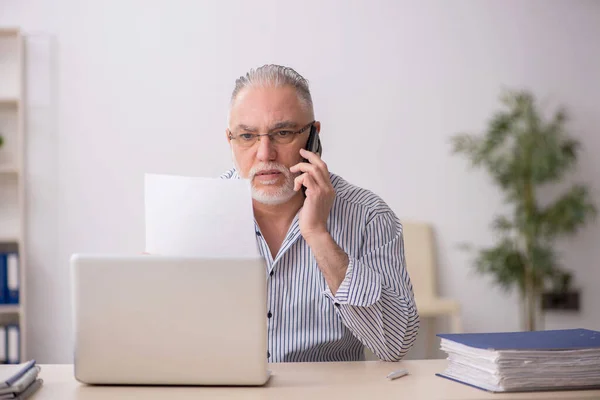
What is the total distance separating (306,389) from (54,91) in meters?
3.45

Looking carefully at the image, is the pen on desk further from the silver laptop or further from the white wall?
the white wall

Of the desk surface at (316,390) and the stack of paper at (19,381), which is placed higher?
the stack of paper at (19,381)

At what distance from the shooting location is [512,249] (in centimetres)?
443

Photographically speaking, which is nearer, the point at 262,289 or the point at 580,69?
the point at 262,289

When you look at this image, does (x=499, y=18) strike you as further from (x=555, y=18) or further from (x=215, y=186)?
(x=215, y=186)

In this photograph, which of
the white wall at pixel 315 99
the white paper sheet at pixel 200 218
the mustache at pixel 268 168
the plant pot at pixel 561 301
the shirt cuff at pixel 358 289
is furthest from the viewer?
Answer: the plant pot at pixel 561 301

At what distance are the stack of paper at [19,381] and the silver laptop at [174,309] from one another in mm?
103

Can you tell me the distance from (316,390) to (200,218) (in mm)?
352

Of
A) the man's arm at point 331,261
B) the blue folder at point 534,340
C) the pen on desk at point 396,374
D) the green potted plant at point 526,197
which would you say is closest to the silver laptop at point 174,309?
the pen on desk at point 396,374

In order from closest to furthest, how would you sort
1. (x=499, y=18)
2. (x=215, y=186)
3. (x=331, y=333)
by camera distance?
(x=215, y=186) → (x=331, y=333) → (x=499, y=18)

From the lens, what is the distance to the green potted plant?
14.3 feet

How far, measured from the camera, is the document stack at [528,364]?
1218 millimetres

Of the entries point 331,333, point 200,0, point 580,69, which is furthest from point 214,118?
point 331,333

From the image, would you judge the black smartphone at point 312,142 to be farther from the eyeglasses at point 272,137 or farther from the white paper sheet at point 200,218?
the white paper sheet at point 200,218
